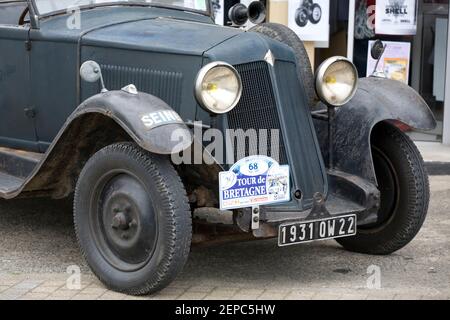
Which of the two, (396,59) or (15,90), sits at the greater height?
(15,90)

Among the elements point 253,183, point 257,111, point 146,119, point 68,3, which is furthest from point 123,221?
point 68,3

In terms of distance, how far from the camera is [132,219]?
472cm

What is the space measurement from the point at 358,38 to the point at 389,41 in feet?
1.13

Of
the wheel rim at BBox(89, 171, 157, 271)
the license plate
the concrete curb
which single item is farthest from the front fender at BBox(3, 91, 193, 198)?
the concrete curb

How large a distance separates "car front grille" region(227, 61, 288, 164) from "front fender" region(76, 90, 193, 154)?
1.30 feet

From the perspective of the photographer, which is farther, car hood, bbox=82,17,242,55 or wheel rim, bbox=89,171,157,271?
car hood, bbox=82,17,242,55

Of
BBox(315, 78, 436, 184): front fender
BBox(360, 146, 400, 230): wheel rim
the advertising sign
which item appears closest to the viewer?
the advertising sign

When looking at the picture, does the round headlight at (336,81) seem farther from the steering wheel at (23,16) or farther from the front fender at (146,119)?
the steering wheel at (23,16)

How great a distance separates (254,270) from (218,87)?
4.11 ft

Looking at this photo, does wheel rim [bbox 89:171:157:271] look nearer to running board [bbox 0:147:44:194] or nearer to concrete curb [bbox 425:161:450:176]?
running board [bbox 0:147:44:194]

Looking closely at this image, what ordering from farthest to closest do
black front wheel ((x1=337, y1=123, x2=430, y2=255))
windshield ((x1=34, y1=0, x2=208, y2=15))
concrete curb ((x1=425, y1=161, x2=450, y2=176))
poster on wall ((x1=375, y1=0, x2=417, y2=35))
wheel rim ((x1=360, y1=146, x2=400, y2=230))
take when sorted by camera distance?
poster on wall ((x1=375, y1=0, x2=417, y2=35))
concrete curb ((x1=425, y1=161, x2=450, y2=176))
windshield ((x1=34, y1=0, x2=208, y2=15))
wheel rim ((x1=360, y1=146, x2=400, y2=230))
black front wheel ((x1=337, y1=123, x2=430, y2=255))

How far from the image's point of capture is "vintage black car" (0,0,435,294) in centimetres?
461

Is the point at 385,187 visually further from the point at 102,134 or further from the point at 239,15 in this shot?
the point at 102,134

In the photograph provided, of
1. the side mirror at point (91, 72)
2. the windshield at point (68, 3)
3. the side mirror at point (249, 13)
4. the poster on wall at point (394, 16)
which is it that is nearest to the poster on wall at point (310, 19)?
the poster on wall at point (394, 16)
